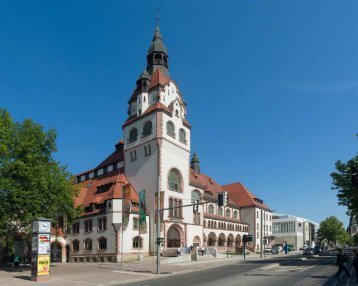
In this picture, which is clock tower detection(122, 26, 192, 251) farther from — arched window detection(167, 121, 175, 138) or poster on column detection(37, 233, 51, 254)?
poster on column detection(37, 233, 51, 254)

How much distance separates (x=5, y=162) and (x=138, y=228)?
2383 cm

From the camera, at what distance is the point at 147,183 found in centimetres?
5597

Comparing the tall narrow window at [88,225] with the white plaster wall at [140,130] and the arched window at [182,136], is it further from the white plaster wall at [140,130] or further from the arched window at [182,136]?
the arched window at [182,136]

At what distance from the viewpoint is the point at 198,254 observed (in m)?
54.9

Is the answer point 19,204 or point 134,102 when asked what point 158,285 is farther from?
point 134,102

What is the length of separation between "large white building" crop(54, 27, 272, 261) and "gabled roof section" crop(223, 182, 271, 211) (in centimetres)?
2619

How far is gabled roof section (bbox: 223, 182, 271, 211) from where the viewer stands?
9212 centimetres

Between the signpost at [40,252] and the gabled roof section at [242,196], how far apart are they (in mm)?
68112

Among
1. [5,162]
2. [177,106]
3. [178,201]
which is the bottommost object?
[178,201]

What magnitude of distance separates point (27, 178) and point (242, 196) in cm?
6737

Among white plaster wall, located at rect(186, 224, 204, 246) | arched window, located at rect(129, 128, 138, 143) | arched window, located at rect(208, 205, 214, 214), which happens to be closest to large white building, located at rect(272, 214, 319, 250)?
arched window, located at rect(208, 205, 214, 214)

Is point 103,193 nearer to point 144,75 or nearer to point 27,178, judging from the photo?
point 144,75

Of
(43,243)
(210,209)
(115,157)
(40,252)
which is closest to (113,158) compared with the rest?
(115,157)

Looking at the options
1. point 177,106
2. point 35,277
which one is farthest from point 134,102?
point 35,277
